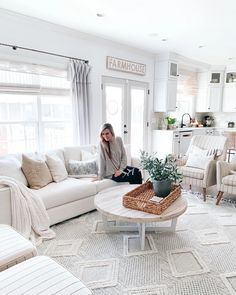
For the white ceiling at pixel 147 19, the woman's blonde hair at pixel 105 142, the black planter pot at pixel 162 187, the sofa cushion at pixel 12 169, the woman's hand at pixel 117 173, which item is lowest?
the woman's hand at pixel 117 173

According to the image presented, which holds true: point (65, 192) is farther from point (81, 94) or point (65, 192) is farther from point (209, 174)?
point (209, 174)

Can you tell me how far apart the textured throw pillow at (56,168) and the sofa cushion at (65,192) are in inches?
2.8

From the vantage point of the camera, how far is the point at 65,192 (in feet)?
9.58

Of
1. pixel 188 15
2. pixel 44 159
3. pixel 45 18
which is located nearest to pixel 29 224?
pixel 44 159

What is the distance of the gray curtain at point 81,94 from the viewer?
158 inches

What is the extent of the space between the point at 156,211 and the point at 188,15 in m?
2.69

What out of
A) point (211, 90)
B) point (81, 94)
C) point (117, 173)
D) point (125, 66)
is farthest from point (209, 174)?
point (211, 90)

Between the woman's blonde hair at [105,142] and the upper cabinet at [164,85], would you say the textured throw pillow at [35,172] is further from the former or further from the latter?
the upper cabinet at [164,85]

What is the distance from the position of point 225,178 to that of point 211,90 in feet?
14.5

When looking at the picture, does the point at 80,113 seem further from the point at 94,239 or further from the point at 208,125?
the point at 208,125

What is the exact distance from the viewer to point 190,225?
114 inches

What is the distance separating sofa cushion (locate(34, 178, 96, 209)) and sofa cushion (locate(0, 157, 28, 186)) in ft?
0.89

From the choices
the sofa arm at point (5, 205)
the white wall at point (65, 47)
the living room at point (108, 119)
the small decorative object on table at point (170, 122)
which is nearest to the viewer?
the living room at point (108, 119)

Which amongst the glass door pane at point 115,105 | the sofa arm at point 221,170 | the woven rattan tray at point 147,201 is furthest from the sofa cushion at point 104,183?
the glass door pane at point 115,105
